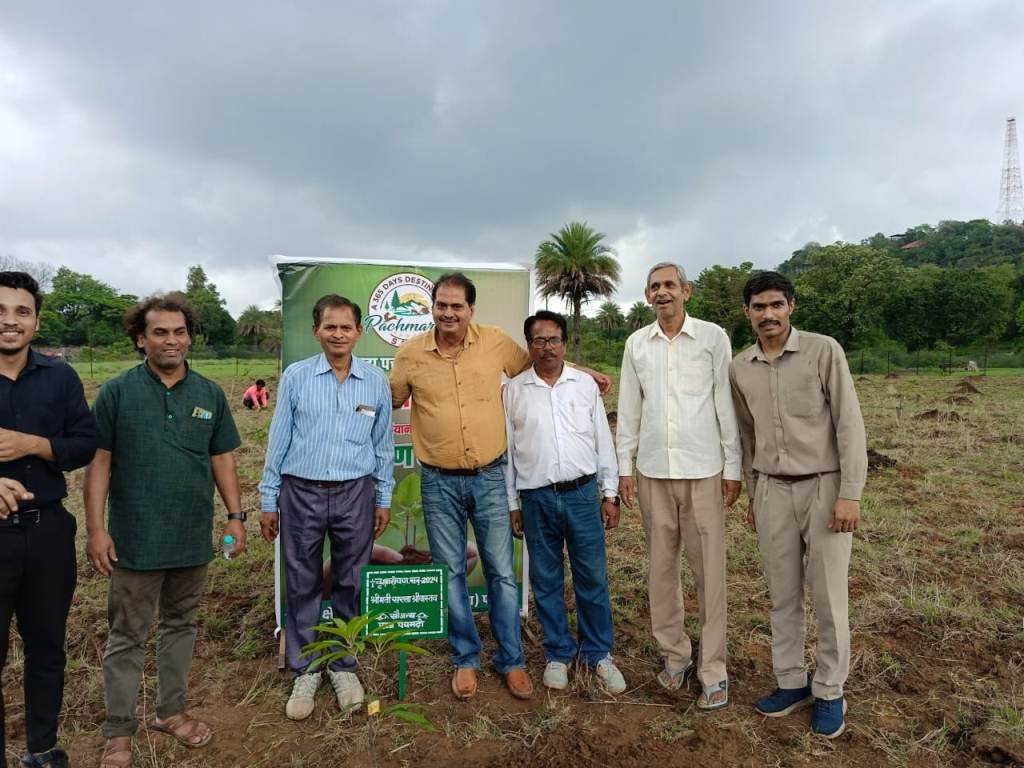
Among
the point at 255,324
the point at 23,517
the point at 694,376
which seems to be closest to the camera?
the point at 23,517

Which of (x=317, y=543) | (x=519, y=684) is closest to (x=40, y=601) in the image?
(x=317, y=543)

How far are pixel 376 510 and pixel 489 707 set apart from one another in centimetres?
109

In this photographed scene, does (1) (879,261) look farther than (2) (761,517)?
Yes

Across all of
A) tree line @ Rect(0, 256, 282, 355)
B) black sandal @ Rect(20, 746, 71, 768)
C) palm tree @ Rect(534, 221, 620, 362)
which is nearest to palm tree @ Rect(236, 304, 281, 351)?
tree line @ Rect(0, 256, 282, 355)

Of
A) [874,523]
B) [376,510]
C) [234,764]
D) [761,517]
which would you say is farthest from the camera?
[874,523]

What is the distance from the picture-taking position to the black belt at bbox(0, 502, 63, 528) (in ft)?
7.31

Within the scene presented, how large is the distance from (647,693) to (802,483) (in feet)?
4.24

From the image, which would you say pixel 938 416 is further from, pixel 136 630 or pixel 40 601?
pixel 40 601

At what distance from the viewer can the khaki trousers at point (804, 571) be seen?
9.07ft

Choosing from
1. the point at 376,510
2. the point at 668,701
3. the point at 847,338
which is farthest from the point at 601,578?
the point at 847,338

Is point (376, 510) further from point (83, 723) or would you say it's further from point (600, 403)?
point (83, 723)

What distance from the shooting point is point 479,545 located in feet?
10.7

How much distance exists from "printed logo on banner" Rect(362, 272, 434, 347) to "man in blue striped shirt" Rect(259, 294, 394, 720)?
30.7 inches

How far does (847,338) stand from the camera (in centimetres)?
3897
